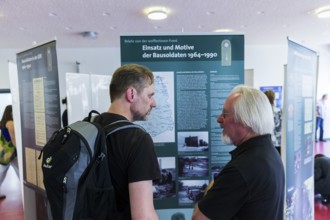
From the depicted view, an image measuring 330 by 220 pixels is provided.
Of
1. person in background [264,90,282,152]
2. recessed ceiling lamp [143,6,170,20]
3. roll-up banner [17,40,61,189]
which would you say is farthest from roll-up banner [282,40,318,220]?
recessed ceiling lamp [143,6,170,20]

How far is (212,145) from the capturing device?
2021 mm

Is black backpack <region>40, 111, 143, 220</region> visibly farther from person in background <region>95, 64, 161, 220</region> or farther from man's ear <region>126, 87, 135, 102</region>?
man's ear <region>126, 87, 135, 102</region>

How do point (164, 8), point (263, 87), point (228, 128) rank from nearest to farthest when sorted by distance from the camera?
point (228, 128) → point (164, 8) → point (263, 87)

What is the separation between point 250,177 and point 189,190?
1.00 m

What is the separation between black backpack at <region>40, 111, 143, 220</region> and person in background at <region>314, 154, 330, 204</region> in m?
3.62

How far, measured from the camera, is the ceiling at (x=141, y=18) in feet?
14.3

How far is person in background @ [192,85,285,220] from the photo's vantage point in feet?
3.63

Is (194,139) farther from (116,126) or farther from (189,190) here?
(116,126)

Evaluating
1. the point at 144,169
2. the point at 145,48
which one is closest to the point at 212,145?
the point at 145,48

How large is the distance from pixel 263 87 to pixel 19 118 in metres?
7.17

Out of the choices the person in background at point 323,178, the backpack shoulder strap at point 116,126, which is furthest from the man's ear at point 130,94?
the person in background at point 323,178

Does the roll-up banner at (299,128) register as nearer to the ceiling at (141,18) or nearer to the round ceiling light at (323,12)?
the ceiling at (141,18)

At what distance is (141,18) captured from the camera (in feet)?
17.0

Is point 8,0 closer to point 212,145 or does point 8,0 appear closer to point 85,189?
point 212,145
